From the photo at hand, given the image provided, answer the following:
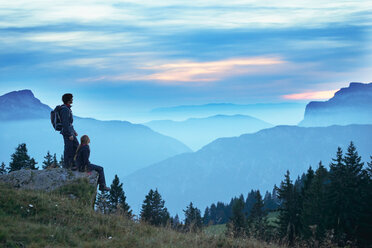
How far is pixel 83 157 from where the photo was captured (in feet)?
49.3

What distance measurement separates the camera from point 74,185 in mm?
14219

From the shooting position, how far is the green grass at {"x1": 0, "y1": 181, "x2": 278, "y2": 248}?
9.02 m

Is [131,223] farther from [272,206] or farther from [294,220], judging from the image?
[272,206]

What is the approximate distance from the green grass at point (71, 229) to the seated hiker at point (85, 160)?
2.60 metres

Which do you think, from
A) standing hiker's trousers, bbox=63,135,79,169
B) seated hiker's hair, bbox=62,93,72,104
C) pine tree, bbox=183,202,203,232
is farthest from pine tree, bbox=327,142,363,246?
seated hiker's hair, bbox=62,93,72,104

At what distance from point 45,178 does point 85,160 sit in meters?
1.61

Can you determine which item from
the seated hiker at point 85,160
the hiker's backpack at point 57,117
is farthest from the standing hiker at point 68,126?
the seated hiker at point 85,160

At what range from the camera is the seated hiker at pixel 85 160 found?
48.5ft

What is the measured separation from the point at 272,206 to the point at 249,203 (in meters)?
13.5

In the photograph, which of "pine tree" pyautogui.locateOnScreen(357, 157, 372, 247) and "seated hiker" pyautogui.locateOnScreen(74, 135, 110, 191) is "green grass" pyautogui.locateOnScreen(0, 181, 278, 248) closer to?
"seated hiker" pyautogui.locateOnScreen(74, 135, 110, 191)

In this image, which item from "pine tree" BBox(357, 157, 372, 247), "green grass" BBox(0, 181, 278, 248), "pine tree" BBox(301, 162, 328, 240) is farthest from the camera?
"pine tree" BBox(301, 162, 328, 240)

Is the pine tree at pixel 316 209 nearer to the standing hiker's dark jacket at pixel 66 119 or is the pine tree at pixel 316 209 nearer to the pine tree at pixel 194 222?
the pine tree at pixel 194 222

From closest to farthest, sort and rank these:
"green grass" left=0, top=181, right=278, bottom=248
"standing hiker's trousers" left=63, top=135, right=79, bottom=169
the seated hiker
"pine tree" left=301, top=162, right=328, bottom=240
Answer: "green grass" left=0, top=181, right=278, bottom=248 < the seated hiker < "standing hiker's trousers" left=63, top=135, right=79, bottom=169 < "pine tree" left=301, top=162, right=328, bottom=240

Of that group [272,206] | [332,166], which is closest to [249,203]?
[272,206]
